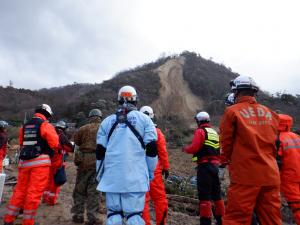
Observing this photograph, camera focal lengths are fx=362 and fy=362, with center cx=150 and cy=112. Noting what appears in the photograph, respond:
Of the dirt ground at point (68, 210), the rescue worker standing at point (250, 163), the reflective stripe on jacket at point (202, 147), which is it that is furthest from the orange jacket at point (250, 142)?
the dirt ground at point (68, 210)

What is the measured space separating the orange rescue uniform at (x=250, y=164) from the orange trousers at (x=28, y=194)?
10.1 feet

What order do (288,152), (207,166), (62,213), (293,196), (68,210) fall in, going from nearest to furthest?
(293,196) < (288,152) < (207,166) < (62,213) < (68,210)

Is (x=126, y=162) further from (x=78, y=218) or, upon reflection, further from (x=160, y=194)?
(x=78, y=218)

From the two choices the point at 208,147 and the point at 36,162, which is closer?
the point at 36,162

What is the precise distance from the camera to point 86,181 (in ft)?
22.3

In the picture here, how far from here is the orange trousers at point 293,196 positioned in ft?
18.9

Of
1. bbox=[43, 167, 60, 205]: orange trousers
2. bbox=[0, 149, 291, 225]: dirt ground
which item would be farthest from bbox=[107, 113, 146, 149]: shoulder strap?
bbox=[43, 167, 60, 205]: orange trousers

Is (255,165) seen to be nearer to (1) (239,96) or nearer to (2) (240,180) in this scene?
(2) (240,180)

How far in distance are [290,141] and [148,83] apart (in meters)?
41.2

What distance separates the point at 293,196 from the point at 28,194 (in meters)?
4.27

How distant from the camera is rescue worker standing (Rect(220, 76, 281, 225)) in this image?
4.41m

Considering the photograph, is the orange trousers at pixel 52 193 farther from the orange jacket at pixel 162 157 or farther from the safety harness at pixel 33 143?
the orange jacket at pixel 162 157

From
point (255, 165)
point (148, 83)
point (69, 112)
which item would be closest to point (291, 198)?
point (255, 165)

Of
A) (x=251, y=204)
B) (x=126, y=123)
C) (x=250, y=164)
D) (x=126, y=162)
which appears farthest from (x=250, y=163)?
(x=126, y=123)
